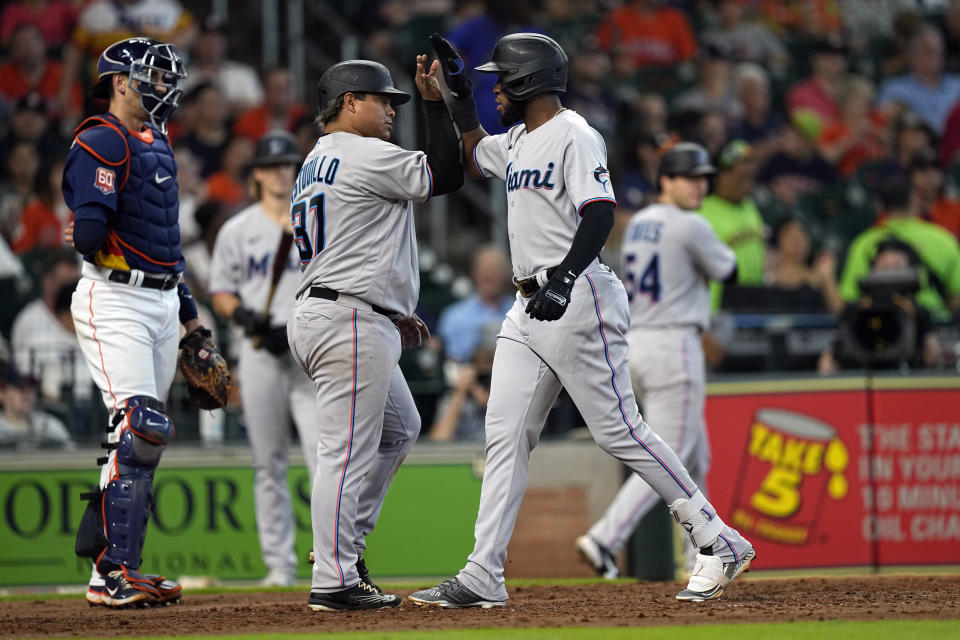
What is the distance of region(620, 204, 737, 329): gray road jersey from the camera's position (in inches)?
309

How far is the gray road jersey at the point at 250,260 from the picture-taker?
801 centimetres

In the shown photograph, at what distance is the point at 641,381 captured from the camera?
8.00 metres

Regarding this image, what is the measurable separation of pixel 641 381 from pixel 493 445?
98.9 inches

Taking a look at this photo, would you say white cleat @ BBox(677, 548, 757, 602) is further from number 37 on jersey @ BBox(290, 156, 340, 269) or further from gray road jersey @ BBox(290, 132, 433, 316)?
number 37 on jersey @ BBox(290, 156, 340, 269)

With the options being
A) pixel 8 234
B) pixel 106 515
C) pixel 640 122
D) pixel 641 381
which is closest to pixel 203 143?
pixel 8 234

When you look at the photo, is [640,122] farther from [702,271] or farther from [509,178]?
[509,178]

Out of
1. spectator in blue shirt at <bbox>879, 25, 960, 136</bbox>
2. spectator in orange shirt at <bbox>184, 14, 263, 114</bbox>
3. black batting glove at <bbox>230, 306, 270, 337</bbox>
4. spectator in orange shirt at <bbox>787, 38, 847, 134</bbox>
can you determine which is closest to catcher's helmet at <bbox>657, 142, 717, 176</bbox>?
black batting glove at <bbox>230, 306, 270, 337</bbox>

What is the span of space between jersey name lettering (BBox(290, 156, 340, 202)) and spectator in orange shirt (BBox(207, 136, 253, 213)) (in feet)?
17.9

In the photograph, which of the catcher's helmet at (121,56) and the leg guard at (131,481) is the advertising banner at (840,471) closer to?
the leg guard at (131,481)

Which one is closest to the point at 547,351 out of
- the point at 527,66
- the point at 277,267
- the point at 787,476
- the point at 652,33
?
the point at 527,66

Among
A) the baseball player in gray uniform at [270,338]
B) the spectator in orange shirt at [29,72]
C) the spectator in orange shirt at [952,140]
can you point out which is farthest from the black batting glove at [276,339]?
the spectator in orange shirt at [952,140]

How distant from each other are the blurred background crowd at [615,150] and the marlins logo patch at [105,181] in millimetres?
2944

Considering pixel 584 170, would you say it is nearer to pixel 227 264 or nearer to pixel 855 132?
pixel 227 264

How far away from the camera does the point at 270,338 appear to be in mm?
7832
